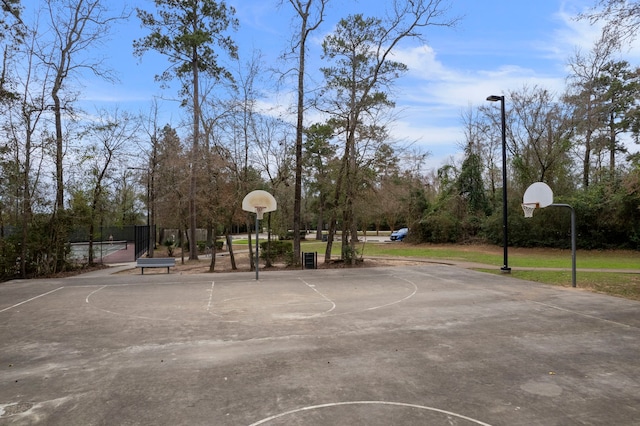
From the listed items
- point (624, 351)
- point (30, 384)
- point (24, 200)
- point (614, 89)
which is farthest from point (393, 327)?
point (614, 89)

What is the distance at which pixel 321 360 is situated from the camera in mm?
5484

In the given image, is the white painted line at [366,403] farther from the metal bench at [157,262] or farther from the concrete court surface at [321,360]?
the metal bench at [157,262]

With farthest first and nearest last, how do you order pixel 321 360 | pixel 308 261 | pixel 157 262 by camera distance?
pixel 308 261
pixel 157 262
pixel 321 360

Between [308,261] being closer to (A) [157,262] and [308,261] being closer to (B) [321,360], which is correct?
(A) [157,262]

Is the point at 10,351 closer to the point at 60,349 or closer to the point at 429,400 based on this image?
the point at 60,349

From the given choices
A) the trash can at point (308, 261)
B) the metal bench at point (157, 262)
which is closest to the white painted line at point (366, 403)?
the trash can at point (308, 261)

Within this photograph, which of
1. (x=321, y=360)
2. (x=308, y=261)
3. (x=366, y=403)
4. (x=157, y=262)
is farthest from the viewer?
(x=308, y=261)

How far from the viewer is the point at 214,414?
3.89 m

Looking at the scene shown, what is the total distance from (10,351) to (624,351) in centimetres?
913

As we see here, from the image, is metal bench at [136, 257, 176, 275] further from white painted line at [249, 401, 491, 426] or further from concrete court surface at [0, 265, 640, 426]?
white painted line at [249, 401, 491, 426]

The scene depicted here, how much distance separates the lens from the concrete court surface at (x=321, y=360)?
395cm

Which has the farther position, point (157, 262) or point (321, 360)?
point (157, 262)

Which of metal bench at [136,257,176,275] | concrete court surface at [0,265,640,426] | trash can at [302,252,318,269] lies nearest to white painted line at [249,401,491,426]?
concrete court surface at [0,265,640,426]

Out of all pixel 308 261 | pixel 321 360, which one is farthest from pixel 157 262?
pixel 321 360
